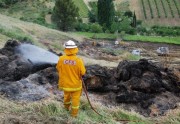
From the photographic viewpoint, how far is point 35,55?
14258 millimetres

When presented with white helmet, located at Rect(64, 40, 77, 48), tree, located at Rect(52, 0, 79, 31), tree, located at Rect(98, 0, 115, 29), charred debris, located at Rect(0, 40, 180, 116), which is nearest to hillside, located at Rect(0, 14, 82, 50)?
charred debris, located at Rect(0, 40, 180, 116)

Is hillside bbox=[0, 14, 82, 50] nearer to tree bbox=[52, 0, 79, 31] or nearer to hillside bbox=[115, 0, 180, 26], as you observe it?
tree bbox=[52, 0, 79, 31]

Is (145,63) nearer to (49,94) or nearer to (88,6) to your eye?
(49,94)

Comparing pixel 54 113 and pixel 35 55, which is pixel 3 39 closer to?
pixel 35 55

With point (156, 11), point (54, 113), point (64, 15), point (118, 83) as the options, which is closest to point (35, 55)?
point (118, 83)

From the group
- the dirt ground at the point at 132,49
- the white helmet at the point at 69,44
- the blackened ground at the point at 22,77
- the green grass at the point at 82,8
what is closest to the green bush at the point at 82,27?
the dirt ground at the point at 132,49

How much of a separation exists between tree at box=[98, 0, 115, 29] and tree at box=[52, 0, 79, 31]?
333 inches

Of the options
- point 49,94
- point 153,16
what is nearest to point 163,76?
point 49,94

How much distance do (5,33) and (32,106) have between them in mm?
14309

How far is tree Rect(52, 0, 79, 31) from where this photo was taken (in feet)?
142

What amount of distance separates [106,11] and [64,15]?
32.7 ft

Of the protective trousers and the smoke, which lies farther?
the smoke

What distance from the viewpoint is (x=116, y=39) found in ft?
128

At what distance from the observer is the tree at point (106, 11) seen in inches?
2045
